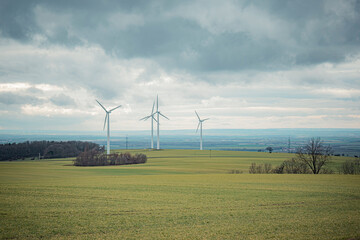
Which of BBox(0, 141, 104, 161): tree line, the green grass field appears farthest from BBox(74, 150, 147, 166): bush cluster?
the green grass field

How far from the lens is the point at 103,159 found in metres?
72.3

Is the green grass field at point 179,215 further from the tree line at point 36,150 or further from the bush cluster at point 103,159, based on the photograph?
the tree line at point 36,150

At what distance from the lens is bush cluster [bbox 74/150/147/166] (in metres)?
70.8

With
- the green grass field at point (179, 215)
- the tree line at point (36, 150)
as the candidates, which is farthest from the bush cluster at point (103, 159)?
the green grass field at point (179, 215)

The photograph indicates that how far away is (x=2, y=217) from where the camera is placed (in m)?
13.3

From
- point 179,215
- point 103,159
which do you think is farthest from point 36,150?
point 179,215

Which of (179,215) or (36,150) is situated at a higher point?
(36,150)

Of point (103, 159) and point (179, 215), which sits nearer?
point (179, 215)

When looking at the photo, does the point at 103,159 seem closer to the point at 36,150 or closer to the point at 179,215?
the point at 36,150

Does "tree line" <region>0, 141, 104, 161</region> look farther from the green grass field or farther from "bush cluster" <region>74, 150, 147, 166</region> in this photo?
the green grass field

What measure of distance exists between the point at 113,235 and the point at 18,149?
324 feet

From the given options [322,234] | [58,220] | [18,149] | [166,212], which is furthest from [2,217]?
[18,149]

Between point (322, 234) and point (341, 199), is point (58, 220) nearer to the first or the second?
point (322, 234)

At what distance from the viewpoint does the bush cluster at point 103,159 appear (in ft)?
232
